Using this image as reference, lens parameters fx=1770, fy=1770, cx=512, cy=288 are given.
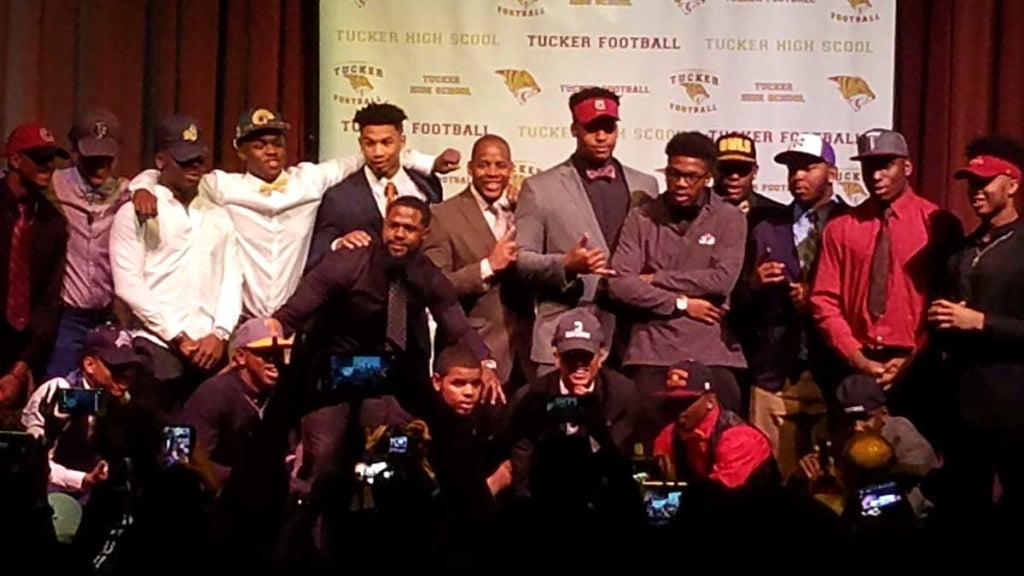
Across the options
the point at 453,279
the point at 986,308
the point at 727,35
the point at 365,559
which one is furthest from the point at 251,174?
the point at 365,559

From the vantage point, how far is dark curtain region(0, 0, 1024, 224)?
7871 millimetres

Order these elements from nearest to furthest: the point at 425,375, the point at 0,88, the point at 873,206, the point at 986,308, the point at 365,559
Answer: the point at 365,559 < the point at 425,375 < the point at 986,308 < the point at 873,206 < the point at 0,88

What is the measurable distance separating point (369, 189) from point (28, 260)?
1303 millimetres

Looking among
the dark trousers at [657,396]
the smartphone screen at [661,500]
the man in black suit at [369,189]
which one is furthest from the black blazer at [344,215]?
the smartphone screen at [661,500]

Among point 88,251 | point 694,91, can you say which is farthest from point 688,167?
point 88,251

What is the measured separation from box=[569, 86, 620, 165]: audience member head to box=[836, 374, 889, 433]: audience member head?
1280 mm

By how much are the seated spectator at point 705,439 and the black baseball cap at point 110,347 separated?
1874 millimetres

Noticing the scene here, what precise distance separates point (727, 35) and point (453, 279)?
2.12 meters

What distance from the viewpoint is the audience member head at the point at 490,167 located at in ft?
22.2

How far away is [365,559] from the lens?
149 inches

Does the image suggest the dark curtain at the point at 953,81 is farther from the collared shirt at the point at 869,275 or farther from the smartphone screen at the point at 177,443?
the smartphone screen at the point at 177,443

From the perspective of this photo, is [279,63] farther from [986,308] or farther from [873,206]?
[986,308]

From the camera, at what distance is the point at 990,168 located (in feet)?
19.9

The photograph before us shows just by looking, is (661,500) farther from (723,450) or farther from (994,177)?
(994,177)
